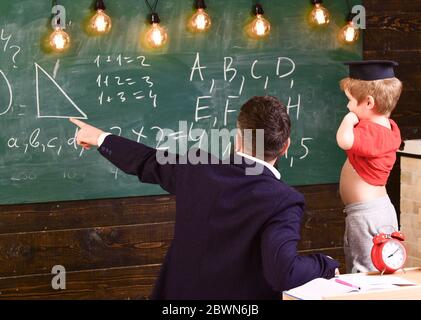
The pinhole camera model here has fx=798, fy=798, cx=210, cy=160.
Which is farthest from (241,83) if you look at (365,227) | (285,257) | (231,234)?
(285,257)

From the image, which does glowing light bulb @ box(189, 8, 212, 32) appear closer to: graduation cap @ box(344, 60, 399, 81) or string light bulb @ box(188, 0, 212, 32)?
string light bulb @ box(188, 0, 212, 32)

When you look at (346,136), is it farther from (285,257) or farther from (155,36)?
(155,36)

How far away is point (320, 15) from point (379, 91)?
1.39m

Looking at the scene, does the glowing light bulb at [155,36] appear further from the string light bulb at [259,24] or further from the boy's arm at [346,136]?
the boy's arm at [346,136]

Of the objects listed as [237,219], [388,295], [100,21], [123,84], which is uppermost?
[100,21]

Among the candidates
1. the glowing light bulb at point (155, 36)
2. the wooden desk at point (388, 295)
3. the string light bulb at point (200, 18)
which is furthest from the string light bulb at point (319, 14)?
the wooden desk at point (388, 295)

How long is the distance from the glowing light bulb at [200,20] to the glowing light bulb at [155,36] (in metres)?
0.19

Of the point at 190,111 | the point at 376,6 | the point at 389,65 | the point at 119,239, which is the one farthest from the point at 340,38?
the point at 119,239

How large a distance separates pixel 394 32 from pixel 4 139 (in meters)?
2.49

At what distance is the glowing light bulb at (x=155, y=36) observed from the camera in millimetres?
4449

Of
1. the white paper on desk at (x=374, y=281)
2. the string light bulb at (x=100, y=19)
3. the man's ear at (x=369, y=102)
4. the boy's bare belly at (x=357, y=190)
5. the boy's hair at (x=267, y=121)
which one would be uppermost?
the string light bulb at (x=100, y=19)

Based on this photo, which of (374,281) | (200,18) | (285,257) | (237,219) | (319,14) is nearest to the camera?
(285,257)

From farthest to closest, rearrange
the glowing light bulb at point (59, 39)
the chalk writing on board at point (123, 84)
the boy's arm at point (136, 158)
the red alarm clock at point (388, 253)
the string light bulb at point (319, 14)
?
the string light bulb at point (319, 14) → the chalk writing on board at point (123, 84) → the glowing light bulb at point (59, 39) → the red alarm clock at point (388, 253) → the boy's arm at point (136, 158)

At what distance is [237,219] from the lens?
2.42 m
